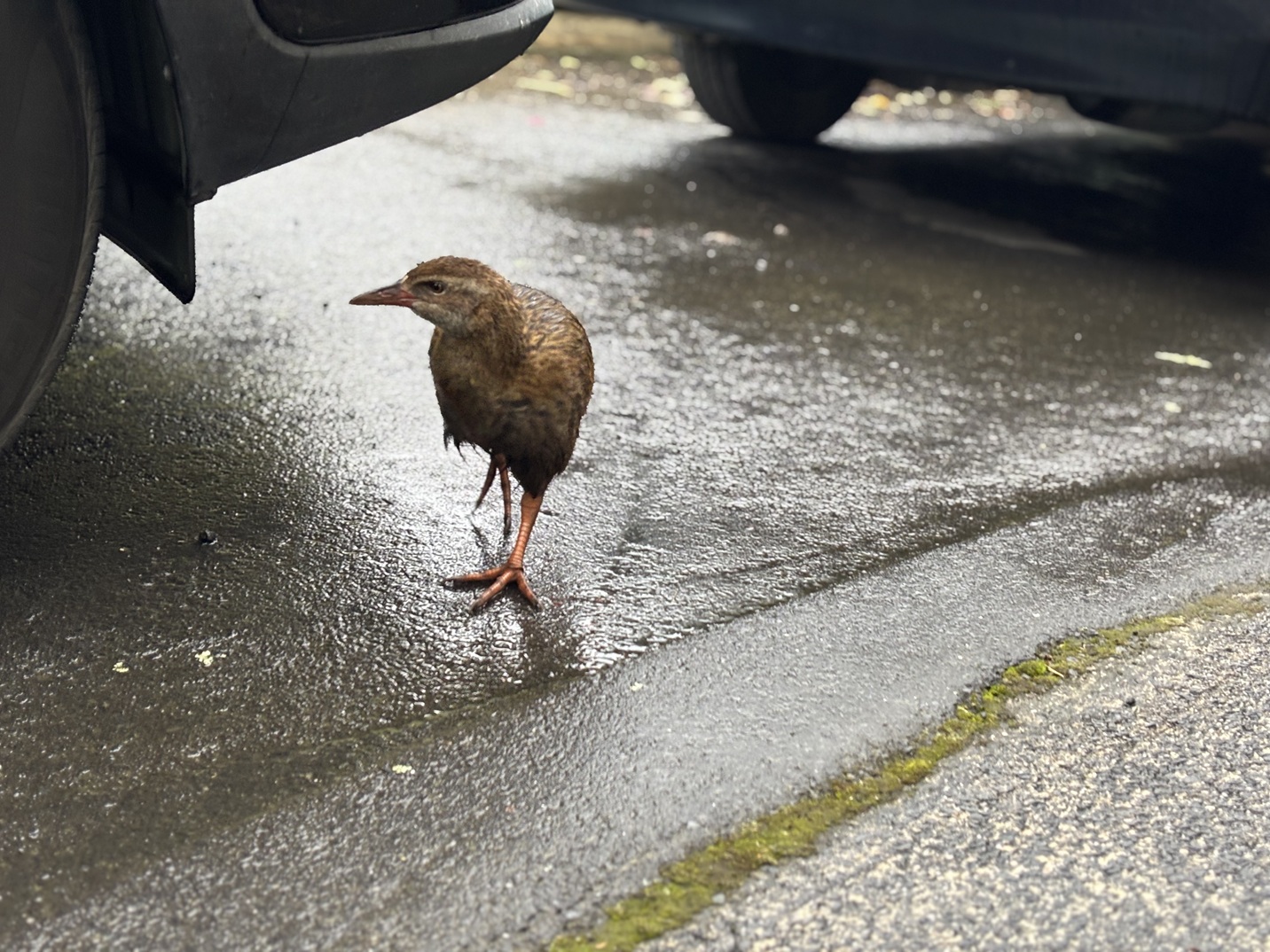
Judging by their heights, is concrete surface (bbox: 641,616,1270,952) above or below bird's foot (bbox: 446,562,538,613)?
above

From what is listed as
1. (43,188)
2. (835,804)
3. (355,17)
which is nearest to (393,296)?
(355,17)

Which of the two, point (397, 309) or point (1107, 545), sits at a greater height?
point (1107, 545)

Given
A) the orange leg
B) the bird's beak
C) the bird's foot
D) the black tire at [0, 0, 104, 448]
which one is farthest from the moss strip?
the black tire at [0, 0, 104, 448]

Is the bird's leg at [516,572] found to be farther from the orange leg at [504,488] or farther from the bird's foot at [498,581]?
the orange leg at [504,488]

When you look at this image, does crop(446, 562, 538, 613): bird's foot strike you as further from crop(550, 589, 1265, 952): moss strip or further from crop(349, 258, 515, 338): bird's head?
crop(550, 589, 1265, 952): moss strip

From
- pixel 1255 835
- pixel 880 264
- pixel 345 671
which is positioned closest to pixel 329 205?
pixel 880 264

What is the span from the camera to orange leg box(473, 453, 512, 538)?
2846 mm

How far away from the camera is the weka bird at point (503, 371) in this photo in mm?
2516

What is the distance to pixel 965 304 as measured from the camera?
181 inches

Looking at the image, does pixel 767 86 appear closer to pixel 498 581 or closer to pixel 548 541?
pixel 548 541

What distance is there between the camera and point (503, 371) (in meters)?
2.57

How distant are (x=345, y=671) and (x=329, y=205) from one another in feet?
9.95

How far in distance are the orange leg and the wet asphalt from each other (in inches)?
2.5

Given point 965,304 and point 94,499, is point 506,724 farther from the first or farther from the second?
point 965,304
